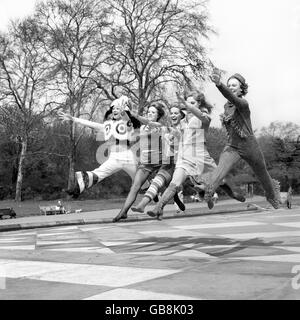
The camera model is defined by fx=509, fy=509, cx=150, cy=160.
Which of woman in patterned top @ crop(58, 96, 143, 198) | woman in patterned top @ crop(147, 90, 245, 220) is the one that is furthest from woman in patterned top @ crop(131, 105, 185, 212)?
woman in patterned top @ crop(58, 96, 143, 198)

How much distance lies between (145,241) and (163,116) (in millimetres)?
2916

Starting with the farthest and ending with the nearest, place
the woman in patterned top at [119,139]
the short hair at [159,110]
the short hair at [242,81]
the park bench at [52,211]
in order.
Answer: the park bench at [52,211] → the short hair at [159,110] → the woman in patterned top at [119,139] → the short hair at [242,81]

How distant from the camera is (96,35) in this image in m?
25.4

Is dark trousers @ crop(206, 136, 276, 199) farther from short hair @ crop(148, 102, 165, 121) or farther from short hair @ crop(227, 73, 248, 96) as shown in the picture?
short hair @ crop(148, 102, 165, 121)

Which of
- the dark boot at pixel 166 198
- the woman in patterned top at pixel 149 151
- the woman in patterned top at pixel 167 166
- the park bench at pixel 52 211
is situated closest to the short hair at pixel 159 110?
the woman in patterned top at pixel 149 151

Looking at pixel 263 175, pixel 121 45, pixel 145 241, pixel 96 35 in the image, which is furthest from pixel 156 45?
pixel 263 175

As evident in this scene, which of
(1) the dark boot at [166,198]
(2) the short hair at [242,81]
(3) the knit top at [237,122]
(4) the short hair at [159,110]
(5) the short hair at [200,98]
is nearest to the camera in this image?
(3) the knit top at [237,122]

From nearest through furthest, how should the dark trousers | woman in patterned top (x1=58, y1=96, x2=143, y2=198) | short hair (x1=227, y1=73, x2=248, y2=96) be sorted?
the dark trousers → short hair (x1=227, y1=73, x2=248, y2=96) → woman in patterned top (x1=58, y1=96, x2=143, y2=198)

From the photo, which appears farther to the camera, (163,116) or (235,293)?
(163,116)

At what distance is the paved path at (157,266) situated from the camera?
5.14m

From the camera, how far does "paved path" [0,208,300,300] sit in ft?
16.9

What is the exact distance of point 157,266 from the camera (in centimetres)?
675

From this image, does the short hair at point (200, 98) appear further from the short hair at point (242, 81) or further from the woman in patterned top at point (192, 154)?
the short hair at point (242, 81)
